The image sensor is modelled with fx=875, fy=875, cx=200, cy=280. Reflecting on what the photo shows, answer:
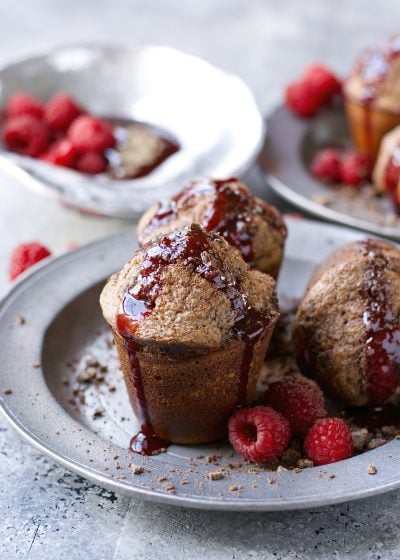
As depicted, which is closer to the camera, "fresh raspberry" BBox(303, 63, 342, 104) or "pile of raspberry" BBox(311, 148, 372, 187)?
"pile of raspberry" BBox(311, 148, 372, 187)

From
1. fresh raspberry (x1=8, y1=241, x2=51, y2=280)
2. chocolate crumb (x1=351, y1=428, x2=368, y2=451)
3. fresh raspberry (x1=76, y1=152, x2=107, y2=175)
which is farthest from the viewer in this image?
fresh raspberry (x1=76, y1=152, x2=107, y2=175)

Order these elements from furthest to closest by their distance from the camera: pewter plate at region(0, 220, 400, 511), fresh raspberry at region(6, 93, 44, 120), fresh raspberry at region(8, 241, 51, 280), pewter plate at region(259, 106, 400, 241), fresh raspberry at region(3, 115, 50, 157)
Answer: fresh raspberry at region(6, 93, 44, 120) < fresh raspberry at region(3, 115, 50, 157) < pewter plate at region(259, 106, 400, 241) < fresh raspberry at region(8, 241, 51, 280) < pewter plate at region(0, 220, 400, 511)

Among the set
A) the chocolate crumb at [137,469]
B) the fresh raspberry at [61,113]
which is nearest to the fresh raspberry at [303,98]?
the fresh raspberry at [61,113]

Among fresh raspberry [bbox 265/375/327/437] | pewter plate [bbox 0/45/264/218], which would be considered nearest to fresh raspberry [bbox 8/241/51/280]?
pewter plate [bbox 0/45/264/218]

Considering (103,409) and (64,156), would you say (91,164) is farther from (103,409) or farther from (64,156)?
(103,409)

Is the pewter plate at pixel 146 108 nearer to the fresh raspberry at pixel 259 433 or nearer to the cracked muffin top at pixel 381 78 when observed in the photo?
the cracked muffin top at pixel 381 78

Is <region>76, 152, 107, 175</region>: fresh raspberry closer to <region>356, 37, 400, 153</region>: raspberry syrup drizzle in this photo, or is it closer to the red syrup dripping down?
the red syrup dripping down
